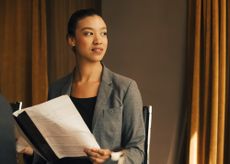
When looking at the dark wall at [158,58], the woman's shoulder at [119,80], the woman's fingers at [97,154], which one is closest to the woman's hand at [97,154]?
the woman's fingers at [97,154]

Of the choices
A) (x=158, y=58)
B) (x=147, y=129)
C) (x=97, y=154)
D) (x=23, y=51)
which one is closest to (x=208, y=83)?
(x=158, y=58)

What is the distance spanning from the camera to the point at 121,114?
1.48 metres

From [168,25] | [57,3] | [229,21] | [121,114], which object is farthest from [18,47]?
[121,114]

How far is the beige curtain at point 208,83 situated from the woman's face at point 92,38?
1452mm

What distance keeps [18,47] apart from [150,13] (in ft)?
3.90

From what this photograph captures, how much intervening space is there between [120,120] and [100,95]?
0.42ft

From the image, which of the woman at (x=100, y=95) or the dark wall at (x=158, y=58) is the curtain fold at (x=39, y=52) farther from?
the woman at (x=100, y=95)

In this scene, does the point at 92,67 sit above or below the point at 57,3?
below

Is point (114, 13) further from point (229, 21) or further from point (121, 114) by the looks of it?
point (121, 114)

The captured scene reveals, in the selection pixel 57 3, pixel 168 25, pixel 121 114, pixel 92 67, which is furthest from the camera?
pixel 57 3

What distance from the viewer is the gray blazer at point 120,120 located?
57.4 inches

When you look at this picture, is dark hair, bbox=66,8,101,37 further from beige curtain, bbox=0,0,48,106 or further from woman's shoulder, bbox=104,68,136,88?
beige curtain, bbox=0,0,48,106

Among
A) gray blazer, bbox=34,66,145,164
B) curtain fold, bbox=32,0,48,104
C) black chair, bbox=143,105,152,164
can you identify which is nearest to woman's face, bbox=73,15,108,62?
gray blazer, bbox=34,66,145,164

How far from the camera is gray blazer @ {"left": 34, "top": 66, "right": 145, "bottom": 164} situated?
4.79ft
